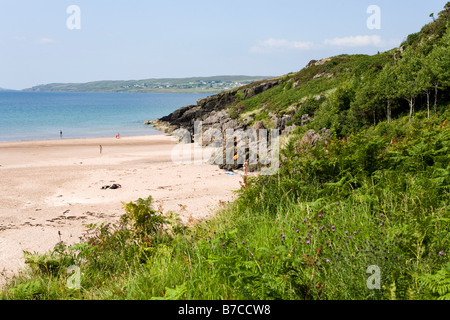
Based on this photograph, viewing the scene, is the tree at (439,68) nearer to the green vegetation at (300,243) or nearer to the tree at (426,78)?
the tree at (426,78)

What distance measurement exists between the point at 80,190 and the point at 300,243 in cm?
1930

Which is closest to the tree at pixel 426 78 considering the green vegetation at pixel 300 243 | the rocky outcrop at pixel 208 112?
the green vegetation at pixel 300 243

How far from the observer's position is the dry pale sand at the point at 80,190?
42.5 ft

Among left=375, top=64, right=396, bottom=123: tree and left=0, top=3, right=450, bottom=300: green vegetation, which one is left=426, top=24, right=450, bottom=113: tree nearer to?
left=375, top=64, right=396, bottom=123: tree

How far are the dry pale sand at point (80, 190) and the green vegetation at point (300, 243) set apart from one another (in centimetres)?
147

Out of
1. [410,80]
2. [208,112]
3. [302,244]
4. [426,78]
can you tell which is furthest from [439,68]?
[208,112]

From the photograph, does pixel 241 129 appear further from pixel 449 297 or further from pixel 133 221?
pixel 449 297

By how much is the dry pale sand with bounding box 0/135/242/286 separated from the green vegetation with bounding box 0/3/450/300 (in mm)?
1471

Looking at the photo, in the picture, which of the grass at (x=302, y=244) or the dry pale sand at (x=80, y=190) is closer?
the grass at (x=302, y=244)

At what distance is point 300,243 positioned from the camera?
4391 mm

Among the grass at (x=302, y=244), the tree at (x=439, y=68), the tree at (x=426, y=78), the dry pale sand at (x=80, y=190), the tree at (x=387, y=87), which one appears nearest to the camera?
the grass at (x=302, y=244)

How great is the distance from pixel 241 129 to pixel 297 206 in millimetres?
36606
